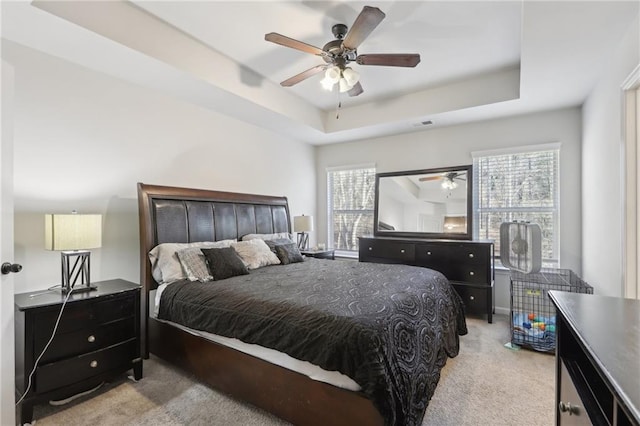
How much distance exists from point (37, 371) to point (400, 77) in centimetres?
418

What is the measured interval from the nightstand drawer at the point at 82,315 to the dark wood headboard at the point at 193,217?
458mm

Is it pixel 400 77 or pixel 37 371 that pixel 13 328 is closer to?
pixel 37 371

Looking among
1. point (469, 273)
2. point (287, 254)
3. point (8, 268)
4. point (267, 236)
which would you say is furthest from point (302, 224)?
point (8, 268)

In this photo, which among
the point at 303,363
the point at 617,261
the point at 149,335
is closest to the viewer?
the point at 303,363

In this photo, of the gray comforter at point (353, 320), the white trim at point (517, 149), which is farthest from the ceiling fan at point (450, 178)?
the gray comforter at point (353, 320)

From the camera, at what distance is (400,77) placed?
3.62 metres

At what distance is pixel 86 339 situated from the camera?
85.4 inches

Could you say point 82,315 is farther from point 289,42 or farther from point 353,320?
point 289,42

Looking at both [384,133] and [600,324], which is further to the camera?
[384,133]

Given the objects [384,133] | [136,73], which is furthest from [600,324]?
[384,133]

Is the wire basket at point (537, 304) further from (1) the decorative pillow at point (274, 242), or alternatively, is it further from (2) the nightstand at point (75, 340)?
(2) the nightstand at point (75, 340)

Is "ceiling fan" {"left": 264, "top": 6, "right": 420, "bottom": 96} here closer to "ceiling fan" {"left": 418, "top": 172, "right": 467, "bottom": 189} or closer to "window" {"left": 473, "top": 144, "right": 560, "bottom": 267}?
"ceiling fan" {"left": 418, "top": 172, "right": 467, "bottom": 189}

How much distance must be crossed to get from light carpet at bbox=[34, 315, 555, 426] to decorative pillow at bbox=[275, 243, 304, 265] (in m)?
1.51

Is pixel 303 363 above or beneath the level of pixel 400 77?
beneath
